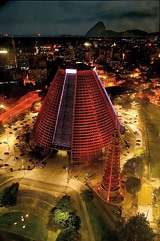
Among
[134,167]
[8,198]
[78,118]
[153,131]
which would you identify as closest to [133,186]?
[134,167]

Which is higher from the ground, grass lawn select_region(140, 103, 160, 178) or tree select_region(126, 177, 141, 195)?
grass lawn select_region(140, 103, 160, 178)

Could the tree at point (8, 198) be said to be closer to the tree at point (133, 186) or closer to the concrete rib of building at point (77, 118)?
the concrete rib of building at point (77, 118)

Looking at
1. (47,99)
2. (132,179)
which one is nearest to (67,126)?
(47,99)

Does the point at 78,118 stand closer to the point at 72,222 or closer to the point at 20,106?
the point at 72,222

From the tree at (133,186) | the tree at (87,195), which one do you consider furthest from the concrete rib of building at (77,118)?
the tree at (133,186)

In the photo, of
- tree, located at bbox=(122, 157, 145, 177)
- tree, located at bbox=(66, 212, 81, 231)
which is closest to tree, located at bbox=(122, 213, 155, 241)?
tree, located at bbox=(66, 212, 81, 231)

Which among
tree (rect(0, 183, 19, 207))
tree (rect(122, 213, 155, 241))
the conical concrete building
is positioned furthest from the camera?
the conical concrete building

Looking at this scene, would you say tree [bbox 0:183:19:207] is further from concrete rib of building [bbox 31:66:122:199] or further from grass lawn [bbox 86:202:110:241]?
concrete rib of building [bbox 31:66:122:199]

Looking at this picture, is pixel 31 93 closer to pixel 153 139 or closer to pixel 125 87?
pixel 125 87
